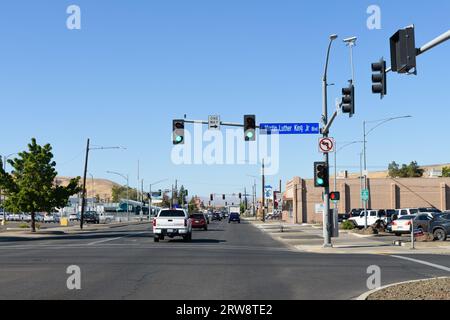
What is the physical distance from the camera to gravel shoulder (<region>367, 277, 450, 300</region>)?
38.1 ft

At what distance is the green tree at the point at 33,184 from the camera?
49.7 metres

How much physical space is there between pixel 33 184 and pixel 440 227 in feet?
106

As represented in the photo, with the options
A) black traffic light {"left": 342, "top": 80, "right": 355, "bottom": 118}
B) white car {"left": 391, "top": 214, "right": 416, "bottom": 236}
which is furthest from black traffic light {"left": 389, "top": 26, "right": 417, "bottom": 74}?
white car {"left": 391, "top": 214, "right": 416, "bottom": 236}

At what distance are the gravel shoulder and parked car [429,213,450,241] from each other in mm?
20764

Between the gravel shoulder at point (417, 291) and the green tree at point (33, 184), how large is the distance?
41.0 meters

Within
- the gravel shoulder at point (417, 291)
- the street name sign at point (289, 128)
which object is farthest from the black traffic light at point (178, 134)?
the gravel shoulder at point (417, 291)

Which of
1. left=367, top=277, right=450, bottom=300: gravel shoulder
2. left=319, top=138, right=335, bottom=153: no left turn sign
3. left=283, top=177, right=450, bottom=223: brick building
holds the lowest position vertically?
left=367, top=277, right=450, bottom=300: gravel shoulder

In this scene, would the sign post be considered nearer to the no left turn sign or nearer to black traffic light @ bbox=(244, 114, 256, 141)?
the no left turn sign

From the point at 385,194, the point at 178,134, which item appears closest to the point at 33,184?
the point at 178,134

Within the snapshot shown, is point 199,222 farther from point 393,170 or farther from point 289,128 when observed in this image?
point 393,170

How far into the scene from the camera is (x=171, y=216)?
111 feet

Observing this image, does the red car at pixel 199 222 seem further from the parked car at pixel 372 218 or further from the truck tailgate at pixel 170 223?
the truck tailgate at pixel 170 223
